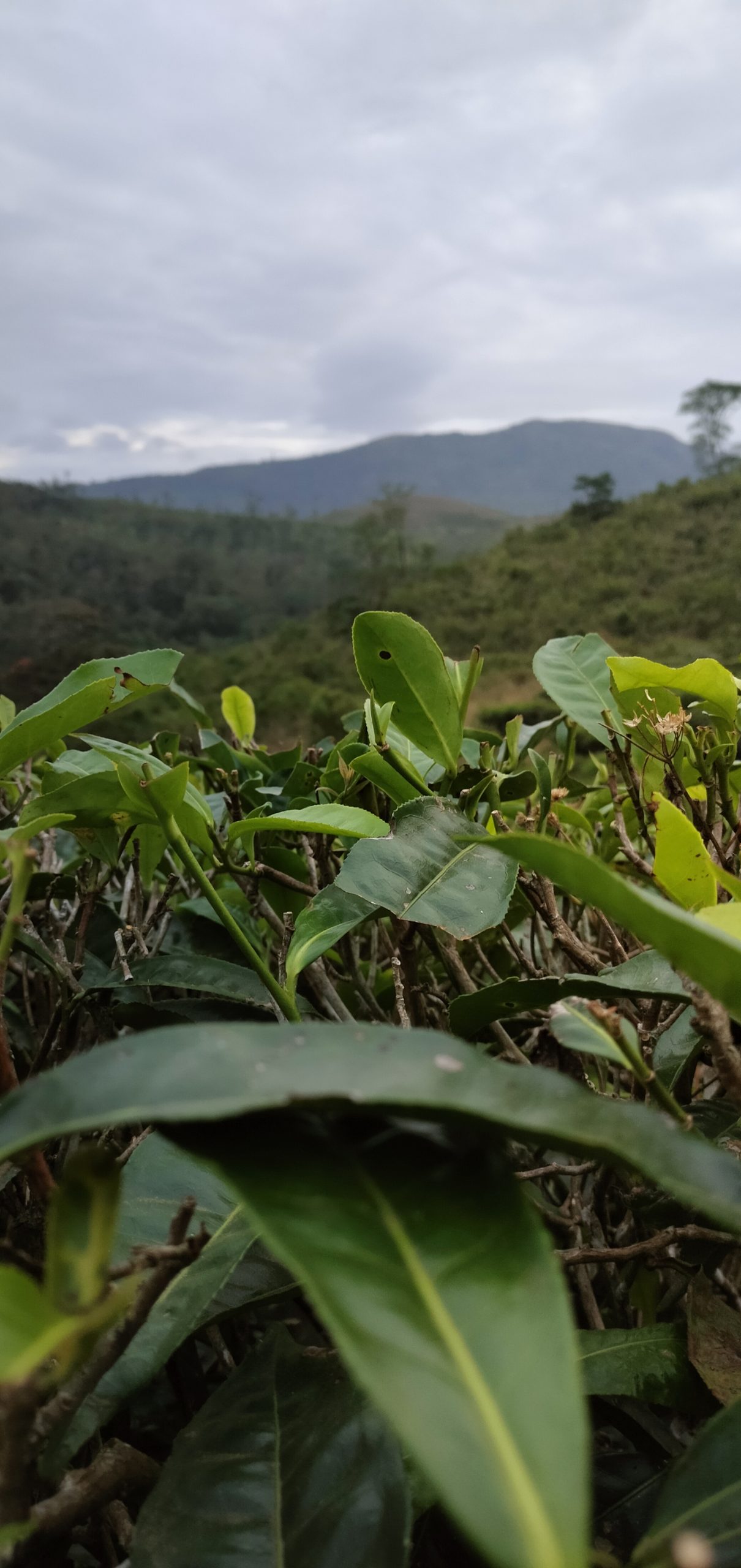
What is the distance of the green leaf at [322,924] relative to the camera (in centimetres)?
40

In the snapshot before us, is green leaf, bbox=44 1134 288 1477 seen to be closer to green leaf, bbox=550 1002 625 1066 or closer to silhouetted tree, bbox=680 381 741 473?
green leaf, bbox=550 1002 625 1066

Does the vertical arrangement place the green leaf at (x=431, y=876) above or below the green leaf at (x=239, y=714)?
below

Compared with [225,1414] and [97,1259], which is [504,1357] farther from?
[225,1414]

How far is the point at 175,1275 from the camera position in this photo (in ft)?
0.82

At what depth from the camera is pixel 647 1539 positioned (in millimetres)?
233

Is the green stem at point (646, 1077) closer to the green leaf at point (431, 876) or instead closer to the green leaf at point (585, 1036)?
the green leaf at point (585, 1036)

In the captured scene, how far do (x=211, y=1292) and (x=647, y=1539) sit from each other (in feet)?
0.47

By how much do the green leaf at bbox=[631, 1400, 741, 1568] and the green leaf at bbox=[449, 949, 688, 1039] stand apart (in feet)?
0.44

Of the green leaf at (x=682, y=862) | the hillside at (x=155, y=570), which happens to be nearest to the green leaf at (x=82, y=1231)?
the green leaf at (x=682, y=862)

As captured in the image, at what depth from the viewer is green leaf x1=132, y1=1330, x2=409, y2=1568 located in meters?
0.28

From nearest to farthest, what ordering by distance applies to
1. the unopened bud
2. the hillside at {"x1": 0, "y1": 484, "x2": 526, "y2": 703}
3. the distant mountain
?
the unopened bud < the hillside at {"x1": 0, "y1": 484, "x2": 526, "y2": 703} < the distant mountain

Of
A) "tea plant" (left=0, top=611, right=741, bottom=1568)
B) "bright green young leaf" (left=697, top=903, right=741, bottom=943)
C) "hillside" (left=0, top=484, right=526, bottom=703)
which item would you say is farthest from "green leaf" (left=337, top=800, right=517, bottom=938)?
"hillside" (left=0, top=484, right=526, bottom=703)

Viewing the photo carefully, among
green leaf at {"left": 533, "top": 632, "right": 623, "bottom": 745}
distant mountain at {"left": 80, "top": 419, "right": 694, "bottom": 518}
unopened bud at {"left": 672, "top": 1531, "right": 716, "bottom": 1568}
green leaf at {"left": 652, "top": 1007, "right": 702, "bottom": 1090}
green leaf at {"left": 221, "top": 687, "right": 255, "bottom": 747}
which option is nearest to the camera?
unopened bud at {"left": 672, "top": 1531, "right": 716, "bottom": 1568}

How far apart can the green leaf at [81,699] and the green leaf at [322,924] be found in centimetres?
15
